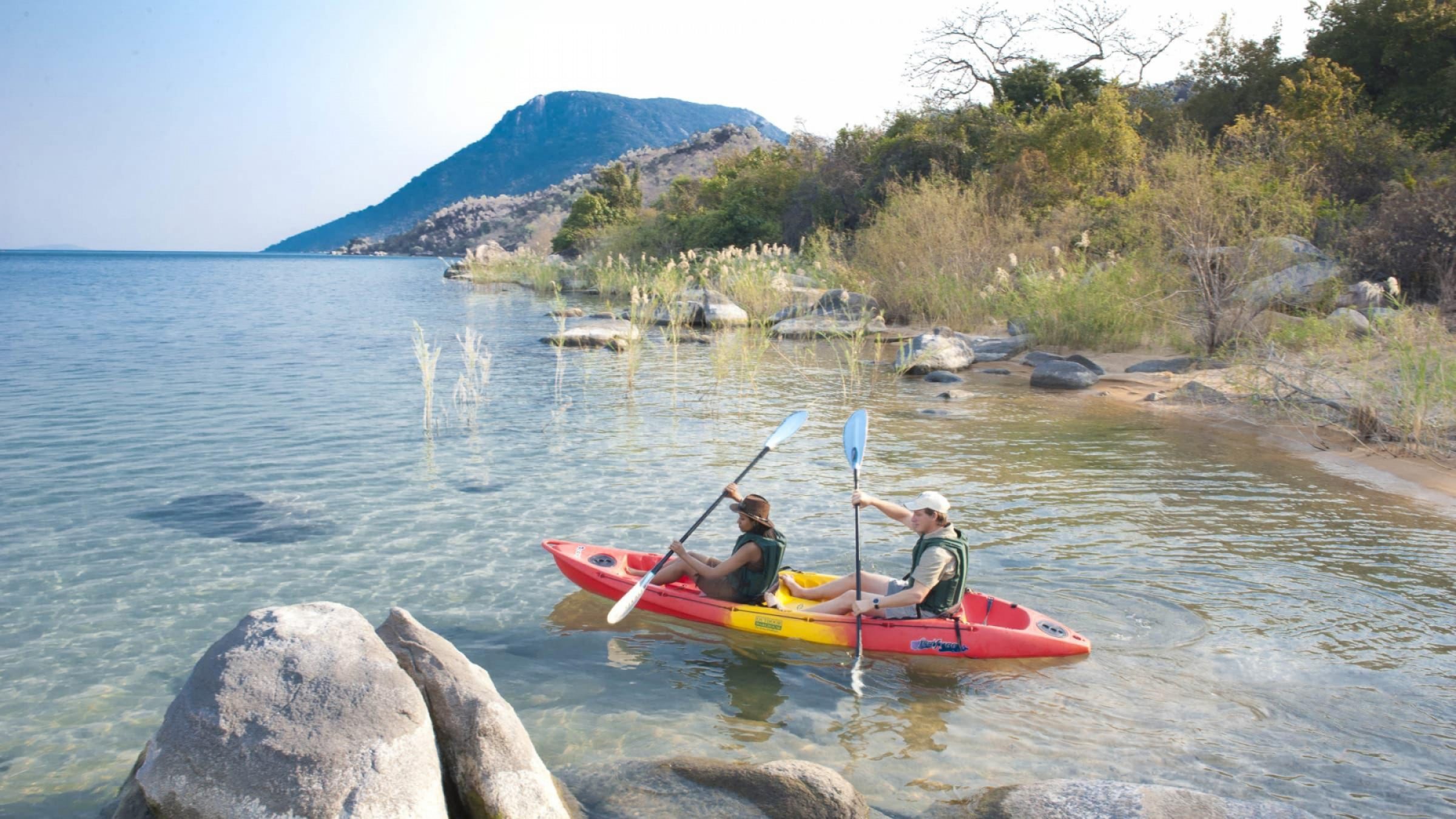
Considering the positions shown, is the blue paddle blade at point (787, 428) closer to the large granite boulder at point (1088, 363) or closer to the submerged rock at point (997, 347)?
the large granite boulder at point (1088, 363)

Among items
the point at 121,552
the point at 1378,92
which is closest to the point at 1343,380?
the point at 121,552

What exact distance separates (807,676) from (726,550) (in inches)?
90.2

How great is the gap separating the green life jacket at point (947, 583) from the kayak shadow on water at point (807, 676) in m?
Result: 0.30

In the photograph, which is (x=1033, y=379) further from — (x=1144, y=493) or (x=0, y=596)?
(x=0, y=596)

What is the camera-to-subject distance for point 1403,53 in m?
23.3

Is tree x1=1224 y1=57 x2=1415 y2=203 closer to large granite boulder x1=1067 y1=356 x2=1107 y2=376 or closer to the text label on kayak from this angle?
large granite boulder x1=1067 y1=356 x2=1107 y2=376

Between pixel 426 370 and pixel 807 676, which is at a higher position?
pixel 426 370

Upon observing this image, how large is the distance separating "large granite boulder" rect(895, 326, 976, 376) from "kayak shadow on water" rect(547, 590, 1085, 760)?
986cm

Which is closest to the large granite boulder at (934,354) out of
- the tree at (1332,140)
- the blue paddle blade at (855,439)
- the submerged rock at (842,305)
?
the submerged rock at (842,305)

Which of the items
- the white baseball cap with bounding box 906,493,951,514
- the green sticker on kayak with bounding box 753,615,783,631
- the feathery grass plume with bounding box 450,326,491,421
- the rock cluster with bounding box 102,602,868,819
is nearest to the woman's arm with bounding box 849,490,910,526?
the white baseball cap with bounding box 906,493,951,514

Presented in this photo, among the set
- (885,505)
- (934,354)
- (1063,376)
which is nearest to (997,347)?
(934,354)

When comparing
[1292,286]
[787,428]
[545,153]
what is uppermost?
[545,153]

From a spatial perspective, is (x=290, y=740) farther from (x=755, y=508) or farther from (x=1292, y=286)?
(x=1292, y=286)

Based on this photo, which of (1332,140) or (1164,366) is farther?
(1332,140)
